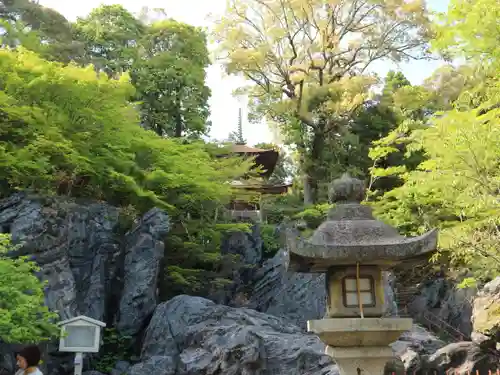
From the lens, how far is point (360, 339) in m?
5.27

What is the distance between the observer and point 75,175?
42.2 feet

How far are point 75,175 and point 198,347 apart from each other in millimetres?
5630

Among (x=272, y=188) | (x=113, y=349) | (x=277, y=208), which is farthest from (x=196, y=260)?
(x=272, y=188)

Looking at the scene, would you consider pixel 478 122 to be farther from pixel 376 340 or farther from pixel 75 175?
pixel 75 175

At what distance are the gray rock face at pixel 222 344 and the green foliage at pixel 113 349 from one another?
0.64 meters

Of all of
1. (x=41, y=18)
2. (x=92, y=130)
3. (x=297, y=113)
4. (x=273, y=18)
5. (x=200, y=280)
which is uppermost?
(x=273, y=18)

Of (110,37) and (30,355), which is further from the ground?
(110,37)

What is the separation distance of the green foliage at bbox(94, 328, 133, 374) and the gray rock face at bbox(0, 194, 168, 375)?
0.89 feet

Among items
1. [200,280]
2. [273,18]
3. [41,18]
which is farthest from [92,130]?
[273,18]

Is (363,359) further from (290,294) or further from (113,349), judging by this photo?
(290,294)

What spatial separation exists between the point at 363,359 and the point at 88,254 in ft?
28.8

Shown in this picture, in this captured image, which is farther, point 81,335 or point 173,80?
point 173,80

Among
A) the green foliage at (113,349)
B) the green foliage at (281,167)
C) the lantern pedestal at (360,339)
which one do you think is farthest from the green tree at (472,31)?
the green foliage at (281,167)

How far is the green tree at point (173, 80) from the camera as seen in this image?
871 inches
